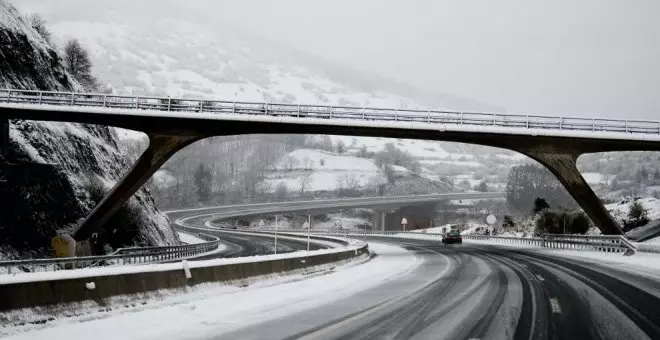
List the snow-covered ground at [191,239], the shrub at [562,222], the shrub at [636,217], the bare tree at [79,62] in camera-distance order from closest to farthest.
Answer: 1. the shrub at [636,217]
2. the shrub at [562,222]
3. the snow-covered ground at [191,239]
4. the bare tree at [79,62]

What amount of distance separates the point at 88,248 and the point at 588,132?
32647 mm

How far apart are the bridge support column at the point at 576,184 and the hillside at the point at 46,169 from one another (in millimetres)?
29693

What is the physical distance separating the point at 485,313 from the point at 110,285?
22.3ft

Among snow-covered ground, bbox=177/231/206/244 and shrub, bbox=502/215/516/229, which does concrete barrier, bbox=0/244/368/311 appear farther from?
shrub, bbox=502/215/516/229

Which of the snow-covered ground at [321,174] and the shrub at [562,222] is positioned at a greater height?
the snow-covered ground at [321,174]

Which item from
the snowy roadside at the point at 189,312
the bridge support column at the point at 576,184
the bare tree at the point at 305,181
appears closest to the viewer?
the snowy roadside at the point at 189,312

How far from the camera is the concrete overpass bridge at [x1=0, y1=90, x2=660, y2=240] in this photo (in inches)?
1405

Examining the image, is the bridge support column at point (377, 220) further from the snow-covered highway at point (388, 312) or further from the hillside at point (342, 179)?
the snow-covered highway at point (388, 312)

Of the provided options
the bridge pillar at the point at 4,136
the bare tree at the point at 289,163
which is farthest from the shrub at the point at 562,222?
the bare tree at the point at 289,163

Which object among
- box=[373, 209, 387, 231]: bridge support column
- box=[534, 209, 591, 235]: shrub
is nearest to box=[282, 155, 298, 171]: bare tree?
box=[373, 209, 387, 231]: bridge support column

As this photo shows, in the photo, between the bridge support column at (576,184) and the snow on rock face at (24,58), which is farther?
the snow on rock face at (24,58)

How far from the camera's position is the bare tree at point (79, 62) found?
221ft

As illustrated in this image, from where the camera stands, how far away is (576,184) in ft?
120

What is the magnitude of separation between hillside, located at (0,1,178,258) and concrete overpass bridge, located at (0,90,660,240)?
3.27 metres
